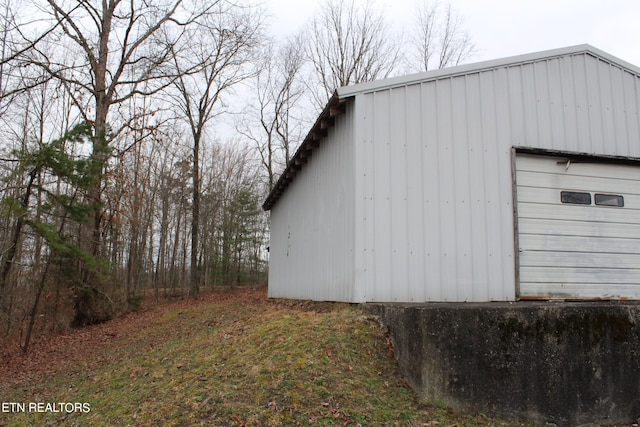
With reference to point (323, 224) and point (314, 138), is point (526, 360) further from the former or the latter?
point (314, 138)

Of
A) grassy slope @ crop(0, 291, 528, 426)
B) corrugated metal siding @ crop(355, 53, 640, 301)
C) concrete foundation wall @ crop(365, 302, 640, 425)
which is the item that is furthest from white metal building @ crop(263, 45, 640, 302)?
concrete foundation wall @ crop(365, 302, 640, 425)

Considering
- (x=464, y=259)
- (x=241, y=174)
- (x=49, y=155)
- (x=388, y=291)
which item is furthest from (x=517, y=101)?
(x=241, y=174)

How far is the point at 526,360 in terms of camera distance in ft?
15.9

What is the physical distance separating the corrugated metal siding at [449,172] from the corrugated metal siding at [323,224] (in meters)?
0.37

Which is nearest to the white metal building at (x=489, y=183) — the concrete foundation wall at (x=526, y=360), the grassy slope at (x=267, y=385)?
the grassy slope at (x=267, y=385)

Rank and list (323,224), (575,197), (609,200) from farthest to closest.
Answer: (323,224), (609,200), (575,197)

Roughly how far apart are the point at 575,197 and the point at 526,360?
3.59 m

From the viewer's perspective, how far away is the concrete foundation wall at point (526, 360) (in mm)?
4727

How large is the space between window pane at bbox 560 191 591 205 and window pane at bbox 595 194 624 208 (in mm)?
198

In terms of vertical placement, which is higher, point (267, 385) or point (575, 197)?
point (575, 197)

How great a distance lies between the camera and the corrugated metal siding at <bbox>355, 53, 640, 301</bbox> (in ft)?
20.4

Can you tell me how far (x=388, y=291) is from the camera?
6137mm

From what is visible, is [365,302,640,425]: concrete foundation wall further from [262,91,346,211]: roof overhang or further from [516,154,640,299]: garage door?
[262,91,346,211]: roof overhang

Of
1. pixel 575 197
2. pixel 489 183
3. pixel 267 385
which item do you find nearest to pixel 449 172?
pixel 489 183
